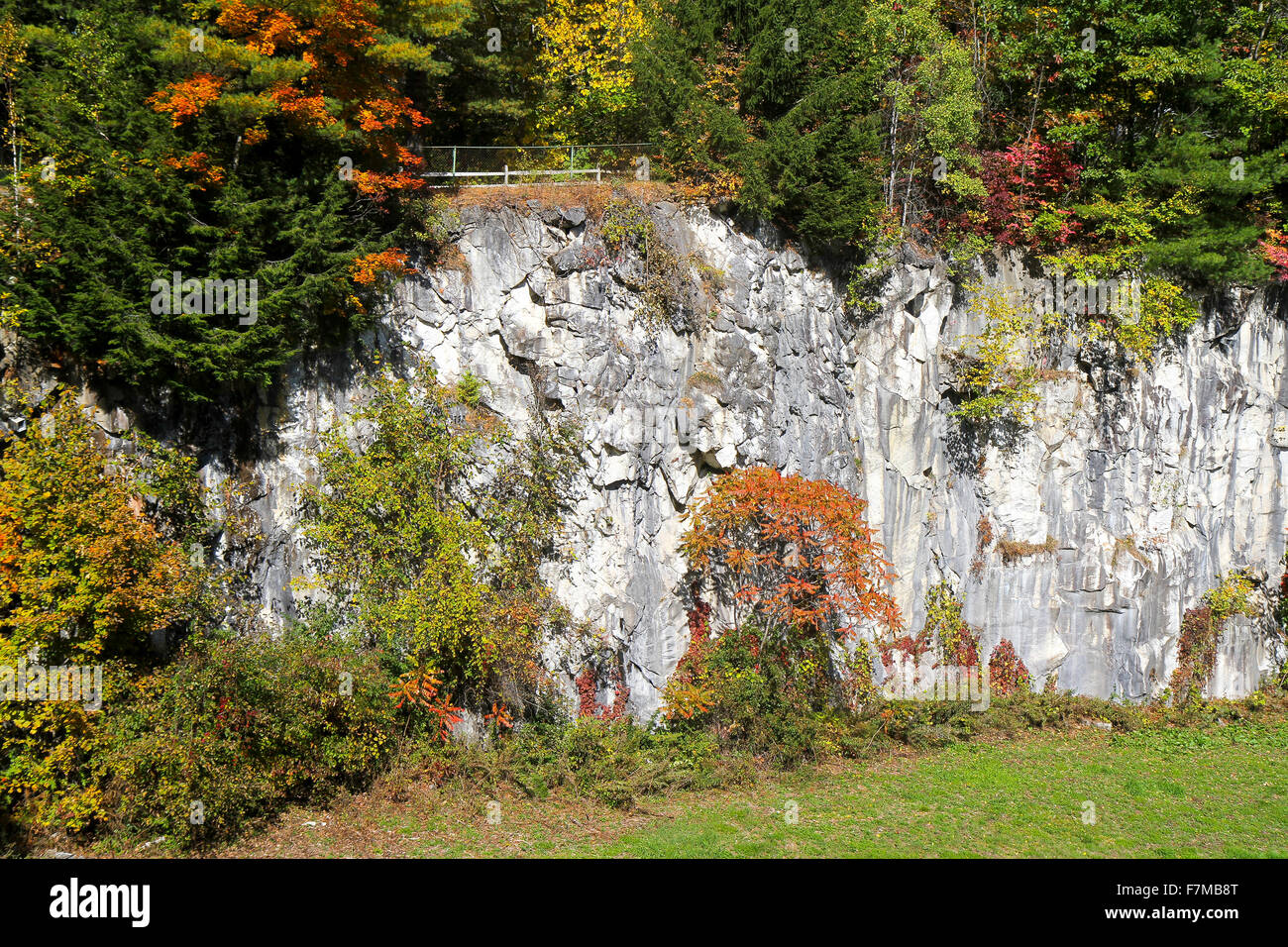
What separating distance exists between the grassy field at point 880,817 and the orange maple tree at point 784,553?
3.10 meters

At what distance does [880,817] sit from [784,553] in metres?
5.14

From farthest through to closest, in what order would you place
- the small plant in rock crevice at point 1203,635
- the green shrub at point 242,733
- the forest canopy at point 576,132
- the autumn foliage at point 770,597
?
the small plant in rock crevice at point 1203,635, the autumn foliage at point 770,597, the forest canopy at point 576,132, the green shrub at point 242,733

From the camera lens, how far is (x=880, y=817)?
1391 cm

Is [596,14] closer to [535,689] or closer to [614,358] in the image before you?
[614,358]

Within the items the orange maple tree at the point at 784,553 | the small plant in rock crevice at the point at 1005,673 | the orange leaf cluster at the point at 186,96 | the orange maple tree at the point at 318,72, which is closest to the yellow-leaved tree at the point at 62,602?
the orange leaf cluster at the point at 186,96

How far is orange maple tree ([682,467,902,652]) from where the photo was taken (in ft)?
50.8

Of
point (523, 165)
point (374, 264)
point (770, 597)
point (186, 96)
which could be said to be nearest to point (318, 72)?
point (186, 96)

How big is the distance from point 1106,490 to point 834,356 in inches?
303

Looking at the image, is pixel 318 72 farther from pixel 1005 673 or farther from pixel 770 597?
pixel 1005 673

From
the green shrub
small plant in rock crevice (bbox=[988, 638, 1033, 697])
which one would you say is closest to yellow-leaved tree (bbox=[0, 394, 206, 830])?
the green shrub

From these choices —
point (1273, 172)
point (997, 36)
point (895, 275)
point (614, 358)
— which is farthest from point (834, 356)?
point (1273, 172)

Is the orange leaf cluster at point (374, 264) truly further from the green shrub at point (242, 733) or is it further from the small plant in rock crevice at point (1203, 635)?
the small plant in rock crevice at point (1203, 635)

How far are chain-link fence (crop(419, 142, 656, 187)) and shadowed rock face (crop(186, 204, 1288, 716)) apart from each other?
1.72 m

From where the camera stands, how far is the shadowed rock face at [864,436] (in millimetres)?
16000
